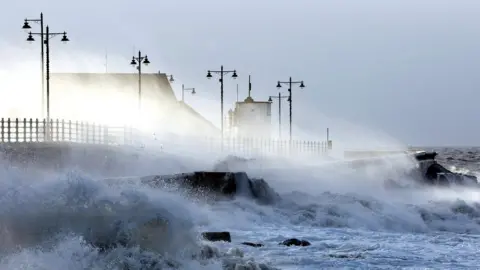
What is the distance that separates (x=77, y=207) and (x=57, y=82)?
61831mm

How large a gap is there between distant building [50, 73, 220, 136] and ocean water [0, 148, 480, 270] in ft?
135

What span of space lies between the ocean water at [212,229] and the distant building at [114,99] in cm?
4110

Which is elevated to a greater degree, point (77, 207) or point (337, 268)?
point (77, 207)

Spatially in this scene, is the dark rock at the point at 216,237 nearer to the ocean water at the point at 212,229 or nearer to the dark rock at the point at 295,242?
the ocean water at the point at 212,229

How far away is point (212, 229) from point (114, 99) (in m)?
52.3

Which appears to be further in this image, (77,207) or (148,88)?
(148,88)

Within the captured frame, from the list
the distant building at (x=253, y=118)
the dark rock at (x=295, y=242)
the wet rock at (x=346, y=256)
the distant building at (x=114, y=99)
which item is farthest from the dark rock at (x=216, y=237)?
the distant building at (x=253, y=118)

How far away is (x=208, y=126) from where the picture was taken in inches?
3610

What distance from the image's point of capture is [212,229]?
2583 cm

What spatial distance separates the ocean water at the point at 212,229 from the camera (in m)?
16.2

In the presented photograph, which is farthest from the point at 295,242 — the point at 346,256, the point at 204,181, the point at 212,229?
the point at 204,181

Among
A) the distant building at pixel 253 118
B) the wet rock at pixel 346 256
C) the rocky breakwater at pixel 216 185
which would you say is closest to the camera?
the wet rock at pixel 346 256

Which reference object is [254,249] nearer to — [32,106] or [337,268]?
[337,268]

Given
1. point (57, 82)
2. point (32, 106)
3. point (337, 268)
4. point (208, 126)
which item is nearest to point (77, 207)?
point (337, 268)
